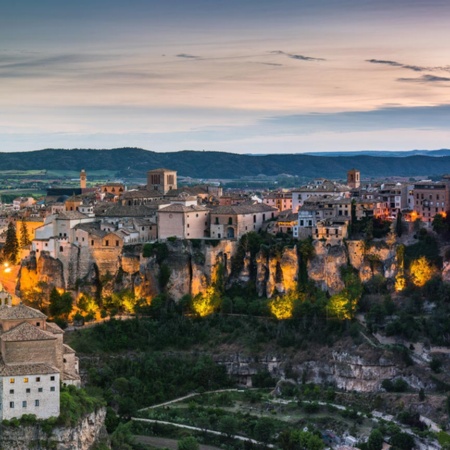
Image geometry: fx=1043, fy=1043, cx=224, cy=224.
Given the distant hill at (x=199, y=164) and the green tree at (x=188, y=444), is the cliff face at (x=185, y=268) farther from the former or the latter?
A: the distant hill at (x=199, y=164)

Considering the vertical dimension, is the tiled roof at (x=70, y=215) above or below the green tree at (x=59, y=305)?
above

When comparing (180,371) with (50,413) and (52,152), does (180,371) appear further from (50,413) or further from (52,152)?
(52,152)

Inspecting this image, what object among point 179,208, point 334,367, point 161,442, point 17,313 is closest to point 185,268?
point 179,208

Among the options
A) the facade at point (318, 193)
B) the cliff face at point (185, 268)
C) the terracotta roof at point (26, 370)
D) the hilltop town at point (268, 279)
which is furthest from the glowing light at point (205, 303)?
the terracotta roof at point (26, 370)

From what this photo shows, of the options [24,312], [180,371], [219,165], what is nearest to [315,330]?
[180,371]

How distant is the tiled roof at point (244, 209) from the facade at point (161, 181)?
11.9m

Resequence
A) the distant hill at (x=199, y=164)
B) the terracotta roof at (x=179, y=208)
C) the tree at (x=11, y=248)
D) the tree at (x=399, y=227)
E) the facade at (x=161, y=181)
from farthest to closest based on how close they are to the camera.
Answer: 1. the distant hill at (x=199, y=164)
2. the facade at (x=161, y=181)
3. the terracotta roof at (x=179, y=208)
4. the tree at (x=11, y=248)
5. the tree at (x=399, y=227)

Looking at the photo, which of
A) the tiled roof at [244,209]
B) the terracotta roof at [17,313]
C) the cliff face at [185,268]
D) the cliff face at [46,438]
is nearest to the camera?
the cliff face at [46,438]

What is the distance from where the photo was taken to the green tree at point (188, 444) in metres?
51.7

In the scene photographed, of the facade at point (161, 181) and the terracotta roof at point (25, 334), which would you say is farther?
the facade at point (161, 181)

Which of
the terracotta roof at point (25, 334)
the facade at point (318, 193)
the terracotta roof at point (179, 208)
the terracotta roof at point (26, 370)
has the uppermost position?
the facade at point (318, 193)

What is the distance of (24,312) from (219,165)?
136 m

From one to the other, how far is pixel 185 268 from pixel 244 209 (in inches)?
292

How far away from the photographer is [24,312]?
174ft
